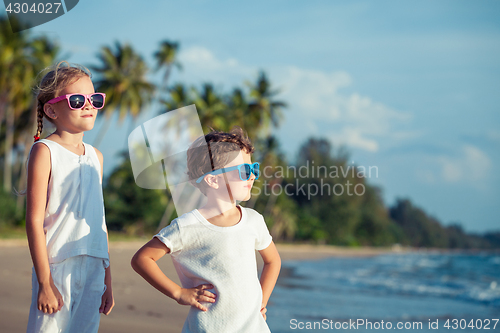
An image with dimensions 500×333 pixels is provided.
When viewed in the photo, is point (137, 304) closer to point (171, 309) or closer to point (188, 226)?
point (171, 309)

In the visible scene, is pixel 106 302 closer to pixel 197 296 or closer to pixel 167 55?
A: pixel 197 296

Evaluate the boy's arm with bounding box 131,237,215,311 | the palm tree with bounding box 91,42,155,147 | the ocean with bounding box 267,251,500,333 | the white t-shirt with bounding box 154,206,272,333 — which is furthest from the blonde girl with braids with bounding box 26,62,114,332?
the palm tree with bounding box 91,42,155,147

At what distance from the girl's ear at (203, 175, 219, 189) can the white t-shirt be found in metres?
0.13

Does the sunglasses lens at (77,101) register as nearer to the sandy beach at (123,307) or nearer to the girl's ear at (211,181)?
the girl's ear at (211,181)

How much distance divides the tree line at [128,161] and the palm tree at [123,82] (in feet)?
0.19

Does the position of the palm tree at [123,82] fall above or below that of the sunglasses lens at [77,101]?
above

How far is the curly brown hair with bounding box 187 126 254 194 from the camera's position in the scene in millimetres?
1735

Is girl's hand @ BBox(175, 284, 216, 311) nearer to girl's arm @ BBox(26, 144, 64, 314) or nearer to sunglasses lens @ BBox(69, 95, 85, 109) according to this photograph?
girl's arm @ BBox(26, 144, 64, 314)

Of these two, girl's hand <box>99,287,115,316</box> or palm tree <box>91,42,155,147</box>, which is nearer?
girl's hand <box>99,287,115,316</box>

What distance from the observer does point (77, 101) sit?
181 cm

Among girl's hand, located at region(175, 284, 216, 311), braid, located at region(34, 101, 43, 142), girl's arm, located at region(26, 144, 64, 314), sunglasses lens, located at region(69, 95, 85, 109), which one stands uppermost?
sunglasses lens, located at region(69, 95, 85, 109)

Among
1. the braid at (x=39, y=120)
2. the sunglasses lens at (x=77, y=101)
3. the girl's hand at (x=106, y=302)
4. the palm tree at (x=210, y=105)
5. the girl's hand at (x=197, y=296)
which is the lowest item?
the girl's hand at (x=106, y=302)

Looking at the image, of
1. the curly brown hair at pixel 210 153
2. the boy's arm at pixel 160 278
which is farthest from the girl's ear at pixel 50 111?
the boy's arm at pixel 160 278

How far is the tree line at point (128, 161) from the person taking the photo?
74.2 ft
